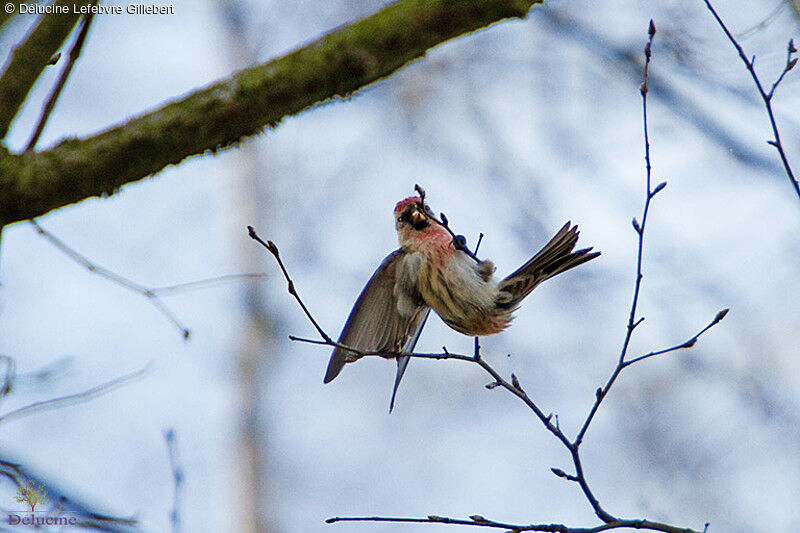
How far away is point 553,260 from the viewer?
3.25 metres

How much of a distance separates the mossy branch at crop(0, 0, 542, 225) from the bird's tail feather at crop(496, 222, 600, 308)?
119 cm

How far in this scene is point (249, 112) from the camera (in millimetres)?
2213

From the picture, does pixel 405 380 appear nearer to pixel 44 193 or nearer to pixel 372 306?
pixel 372 306

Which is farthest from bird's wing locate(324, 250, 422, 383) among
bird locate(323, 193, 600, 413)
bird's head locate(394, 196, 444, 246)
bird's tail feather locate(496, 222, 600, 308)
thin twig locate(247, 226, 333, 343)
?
thin twig locate(247, 226, 333, 343)

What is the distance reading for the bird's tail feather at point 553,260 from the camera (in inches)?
127

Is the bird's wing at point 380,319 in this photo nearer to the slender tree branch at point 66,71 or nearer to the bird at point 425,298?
the bird at point 425,298

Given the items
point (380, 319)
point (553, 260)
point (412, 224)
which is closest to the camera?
point (553, 260)

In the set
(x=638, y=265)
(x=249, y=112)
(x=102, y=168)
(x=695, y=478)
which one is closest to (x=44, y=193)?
(x=102, y=168)

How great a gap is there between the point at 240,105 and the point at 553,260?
1554 millimetres

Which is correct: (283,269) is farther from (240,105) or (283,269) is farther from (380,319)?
(380,319)

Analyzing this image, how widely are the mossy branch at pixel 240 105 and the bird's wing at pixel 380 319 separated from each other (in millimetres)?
1373

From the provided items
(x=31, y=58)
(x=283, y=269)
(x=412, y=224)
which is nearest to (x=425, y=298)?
(x=412, y=224)

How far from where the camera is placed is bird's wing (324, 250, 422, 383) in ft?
11.5

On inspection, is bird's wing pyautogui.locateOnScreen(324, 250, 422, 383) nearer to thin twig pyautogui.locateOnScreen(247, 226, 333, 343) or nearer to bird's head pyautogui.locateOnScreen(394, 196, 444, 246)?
bird's head pyautogui.locateOnScreen(394, 196, 444, 246)
